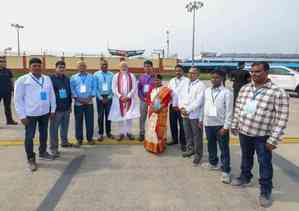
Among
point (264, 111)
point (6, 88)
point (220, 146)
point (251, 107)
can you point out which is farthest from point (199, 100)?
point (6, 88)

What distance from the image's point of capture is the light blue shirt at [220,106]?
504 cm

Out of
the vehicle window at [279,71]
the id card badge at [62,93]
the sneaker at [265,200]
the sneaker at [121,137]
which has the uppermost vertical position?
the vehicle window at [279,71]

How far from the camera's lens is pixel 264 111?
4.25m

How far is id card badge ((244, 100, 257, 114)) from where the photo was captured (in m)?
4.34

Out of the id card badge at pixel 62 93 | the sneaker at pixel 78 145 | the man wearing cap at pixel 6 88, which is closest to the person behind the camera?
the id card badge at pixel 62 93

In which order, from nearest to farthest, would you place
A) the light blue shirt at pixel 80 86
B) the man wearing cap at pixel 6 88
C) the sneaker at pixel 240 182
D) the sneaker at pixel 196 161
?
the sneaker at pixel 240 182 → the sneaker at pixel 196 161 → the light blue shirt at pixel 80 86 → the man wearing cap at pixel 6 88

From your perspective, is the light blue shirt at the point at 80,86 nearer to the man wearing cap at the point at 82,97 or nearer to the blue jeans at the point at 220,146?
the man wearing cap at the point at 82,97

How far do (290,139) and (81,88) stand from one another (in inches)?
192

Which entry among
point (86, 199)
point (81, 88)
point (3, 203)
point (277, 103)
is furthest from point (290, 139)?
point (3, 203)

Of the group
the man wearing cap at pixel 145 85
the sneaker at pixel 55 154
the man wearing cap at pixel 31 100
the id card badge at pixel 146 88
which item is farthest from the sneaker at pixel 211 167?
the man wearing cap at pixel 31 100

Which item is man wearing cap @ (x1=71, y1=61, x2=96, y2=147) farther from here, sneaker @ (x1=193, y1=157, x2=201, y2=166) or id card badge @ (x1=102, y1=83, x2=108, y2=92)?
sneaker @ (x1=193, y1=157, x2=201, y2=166)

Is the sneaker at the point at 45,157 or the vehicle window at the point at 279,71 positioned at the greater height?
the vehicle window at the point at 279,71

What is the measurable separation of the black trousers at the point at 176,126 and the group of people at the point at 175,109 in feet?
0.06

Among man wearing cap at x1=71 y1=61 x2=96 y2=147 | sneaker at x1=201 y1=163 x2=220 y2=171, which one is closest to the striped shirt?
sneaker at x1=201 y1=163 x2=220 y2=171
